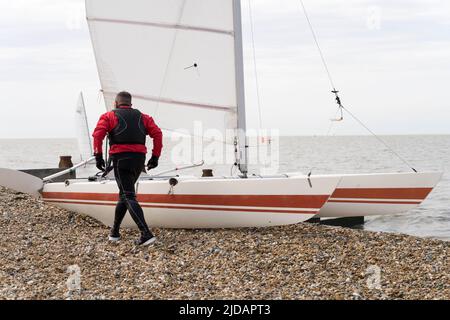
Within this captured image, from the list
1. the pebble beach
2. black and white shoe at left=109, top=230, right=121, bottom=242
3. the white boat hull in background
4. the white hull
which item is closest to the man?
black and white shoe at left=109, top=230, right=121, bottom=242

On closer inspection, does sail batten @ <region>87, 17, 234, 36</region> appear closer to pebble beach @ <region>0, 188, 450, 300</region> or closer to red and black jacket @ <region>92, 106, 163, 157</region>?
red and black jacket @ <region>92, 106, 163, 157</region>

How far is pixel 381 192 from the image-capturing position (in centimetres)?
1033

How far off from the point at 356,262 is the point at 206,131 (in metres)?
3.55

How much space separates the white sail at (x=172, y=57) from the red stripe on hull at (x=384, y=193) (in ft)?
6.98

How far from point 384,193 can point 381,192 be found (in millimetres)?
49

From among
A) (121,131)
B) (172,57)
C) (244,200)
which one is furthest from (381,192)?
(121,131)

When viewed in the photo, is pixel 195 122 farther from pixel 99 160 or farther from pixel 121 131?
pixel 99 160

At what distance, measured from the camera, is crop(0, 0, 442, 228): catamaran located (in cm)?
916

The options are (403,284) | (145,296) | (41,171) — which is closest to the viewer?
(145,296)

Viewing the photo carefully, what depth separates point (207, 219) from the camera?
9445 millimetres

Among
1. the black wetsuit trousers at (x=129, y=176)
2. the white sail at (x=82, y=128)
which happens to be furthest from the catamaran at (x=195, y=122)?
the white sail at (x=82, y=128)

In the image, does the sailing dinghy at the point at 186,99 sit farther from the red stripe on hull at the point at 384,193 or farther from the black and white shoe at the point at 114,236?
the red stripe on hull at the point at 384,193
